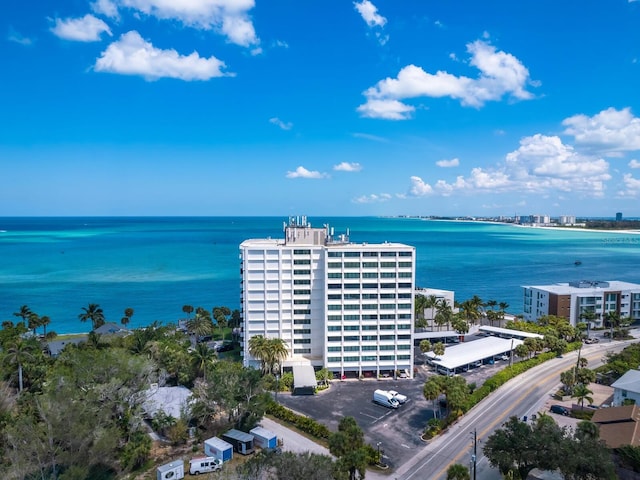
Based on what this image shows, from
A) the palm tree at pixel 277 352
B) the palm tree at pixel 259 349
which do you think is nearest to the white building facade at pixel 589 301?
the palm tree at pixel 277 352

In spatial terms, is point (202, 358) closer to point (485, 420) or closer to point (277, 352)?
point (277, 352)

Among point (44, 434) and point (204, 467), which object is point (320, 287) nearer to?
point (204, 467)

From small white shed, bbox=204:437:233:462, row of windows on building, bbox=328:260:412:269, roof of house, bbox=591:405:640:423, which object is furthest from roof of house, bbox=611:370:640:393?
small white shed, bbox=204:437:233:462

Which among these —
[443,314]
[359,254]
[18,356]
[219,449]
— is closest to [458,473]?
[219,449]

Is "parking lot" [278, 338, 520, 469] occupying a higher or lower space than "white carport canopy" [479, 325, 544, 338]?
lower

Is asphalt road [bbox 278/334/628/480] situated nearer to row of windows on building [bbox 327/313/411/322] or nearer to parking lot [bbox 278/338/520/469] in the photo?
parking lot [bbox 278/338/520/469]

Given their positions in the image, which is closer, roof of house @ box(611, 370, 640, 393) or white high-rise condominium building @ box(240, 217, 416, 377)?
roof of house @ box(611, 370, 640, 393)
